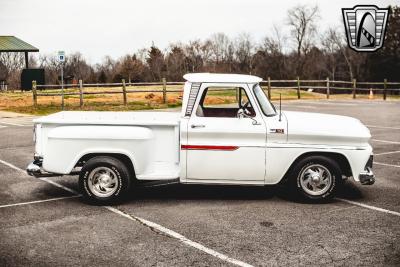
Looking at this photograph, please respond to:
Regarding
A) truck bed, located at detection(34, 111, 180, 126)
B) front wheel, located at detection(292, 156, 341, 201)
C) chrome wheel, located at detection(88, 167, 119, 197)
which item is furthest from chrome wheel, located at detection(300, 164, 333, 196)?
chrome wheel, located at detection(88, 167, 119, 197)

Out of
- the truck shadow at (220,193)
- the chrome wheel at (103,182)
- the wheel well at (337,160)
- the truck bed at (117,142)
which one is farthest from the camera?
the truck shadow at (220,193)

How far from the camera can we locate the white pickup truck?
23.0 ft

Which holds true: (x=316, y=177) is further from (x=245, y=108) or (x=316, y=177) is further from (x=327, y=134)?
(x=245, y=108)

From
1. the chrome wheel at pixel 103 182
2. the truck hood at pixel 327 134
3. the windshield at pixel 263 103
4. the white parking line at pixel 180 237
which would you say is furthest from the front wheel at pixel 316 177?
the chrome wheel at pixel 103 182

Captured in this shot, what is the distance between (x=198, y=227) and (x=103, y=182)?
1.77 metres

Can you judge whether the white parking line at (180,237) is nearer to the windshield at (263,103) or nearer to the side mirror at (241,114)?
the side mirror at (241,114)

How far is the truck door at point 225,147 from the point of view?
278 inches

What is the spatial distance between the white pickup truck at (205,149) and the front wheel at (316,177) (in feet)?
0.05

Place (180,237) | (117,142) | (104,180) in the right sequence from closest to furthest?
(180,237), (117,142), (104,180)

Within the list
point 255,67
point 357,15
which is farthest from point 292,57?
point 357,15

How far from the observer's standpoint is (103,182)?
7.14 meters

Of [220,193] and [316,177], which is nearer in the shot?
[316,177]

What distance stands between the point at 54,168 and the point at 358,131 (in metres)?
4.43

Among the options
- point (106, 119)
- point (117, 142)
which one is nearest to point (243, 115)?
point (117, 142)
